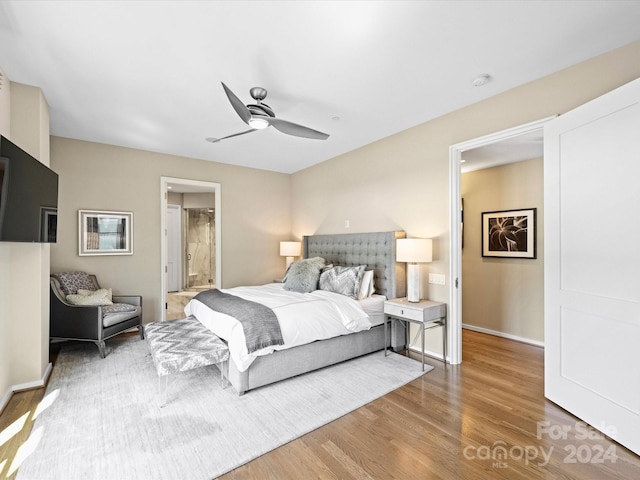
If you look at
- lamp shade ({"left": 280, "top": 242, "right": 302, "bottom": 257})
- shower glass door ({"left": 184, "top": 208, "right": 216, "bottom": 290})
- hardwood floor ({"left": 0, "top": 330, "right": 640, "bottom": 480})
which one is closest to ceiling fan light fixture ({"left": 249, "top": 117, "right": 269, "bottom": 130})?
hardwood floor ({"left": 0, "top": 330, "right": 640, "bottom": 480})

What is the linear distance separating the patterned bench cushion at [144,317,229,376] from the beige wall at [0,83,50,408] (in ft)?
3.10

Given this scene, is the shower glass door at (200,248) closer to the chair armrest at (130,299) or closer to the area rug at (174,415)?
the chair armrest at (130,299)

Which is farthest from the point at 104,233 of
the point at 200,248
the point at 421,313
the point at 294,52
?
the point at 421,313

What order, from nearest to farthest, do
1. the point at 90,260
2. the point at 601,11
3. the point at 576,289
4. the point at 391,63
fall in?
the point at 601,11 → the point at 576,289 → the point at 391,63 → the point at 90,260

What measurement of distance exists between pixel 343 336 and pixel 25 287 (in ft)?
10.0

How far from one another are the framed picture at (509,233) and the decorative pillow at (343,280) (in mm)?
2208

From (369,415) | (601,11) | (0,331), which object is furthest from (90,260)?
(601,11)

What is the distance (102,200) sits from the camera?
4.43 metres

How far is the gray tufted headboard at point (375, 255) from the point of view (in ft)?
12.8

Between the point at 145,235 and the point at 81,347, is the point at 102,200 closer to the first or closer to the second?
the point at 145,235

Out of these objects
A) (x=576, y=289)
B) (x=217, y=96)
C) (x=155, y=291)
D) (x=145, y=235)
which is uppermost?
(x=217, y=96)

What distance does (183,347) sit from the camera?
8.95 feet

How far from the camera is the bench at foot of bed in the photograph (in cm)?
252

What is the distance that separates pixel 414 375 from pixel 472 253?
106 inches
